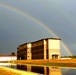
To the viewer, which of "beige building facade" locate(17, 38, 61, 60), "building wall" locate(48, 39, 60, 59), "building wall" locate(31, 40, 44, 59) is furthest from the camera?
"building wall" locate(31, 40, 44, 59)

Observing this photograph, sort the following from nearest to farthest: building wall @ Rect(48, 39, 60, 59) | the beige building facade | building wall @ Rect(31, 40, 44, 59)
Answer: building wall @ Rect(48, 39, 60, 59), the beige building facade, building wall @ Rect(31, 40, 44, 59)

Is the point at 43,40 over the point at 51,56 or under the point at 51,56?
over

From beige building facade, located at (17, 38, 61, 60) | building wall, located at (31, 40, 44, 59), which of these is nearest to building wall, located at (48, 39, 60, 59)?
beige building facade, located at (17, 38, 61, 60)

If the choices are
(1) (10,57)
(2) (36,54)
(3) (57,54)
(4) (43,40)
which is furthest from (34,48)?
(1) (10,57)

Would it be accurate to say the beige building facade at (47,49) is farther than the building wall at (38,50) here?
No

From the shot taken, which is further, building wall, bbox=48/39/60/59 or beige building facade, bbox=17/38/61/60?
beige building facade, bbox=17/38/61/60

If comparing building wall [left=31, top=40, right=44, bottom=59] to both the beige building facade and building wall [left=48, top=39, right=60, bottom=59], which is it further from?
building wall [left=48, top=39, right=60, bottom=59]

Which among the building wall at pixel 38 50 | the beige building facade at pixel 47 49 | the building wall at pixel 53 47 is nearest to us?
the building wall at pixel 53 47

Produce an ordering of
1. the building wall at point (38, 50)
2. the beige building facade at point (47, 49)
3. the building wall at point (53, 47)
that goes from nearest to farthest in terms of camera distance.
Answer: the building wall at point (53, 47), the beige building facade at point (47, 49), the building wall at point (38, 50)

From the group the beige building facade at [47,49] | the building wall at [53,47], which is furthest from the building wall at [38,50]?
the building wall at [53,47]

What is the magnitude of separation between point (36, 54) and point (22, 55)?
105 ft

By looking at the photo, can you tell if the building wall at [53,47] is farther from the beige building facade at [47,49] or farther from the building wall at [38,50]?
the building wall at [38,50]

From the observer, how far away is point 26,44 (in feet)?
511

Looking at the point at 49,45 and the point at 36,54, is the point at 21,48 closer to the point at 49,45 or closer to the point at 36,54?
the point at 36,54
